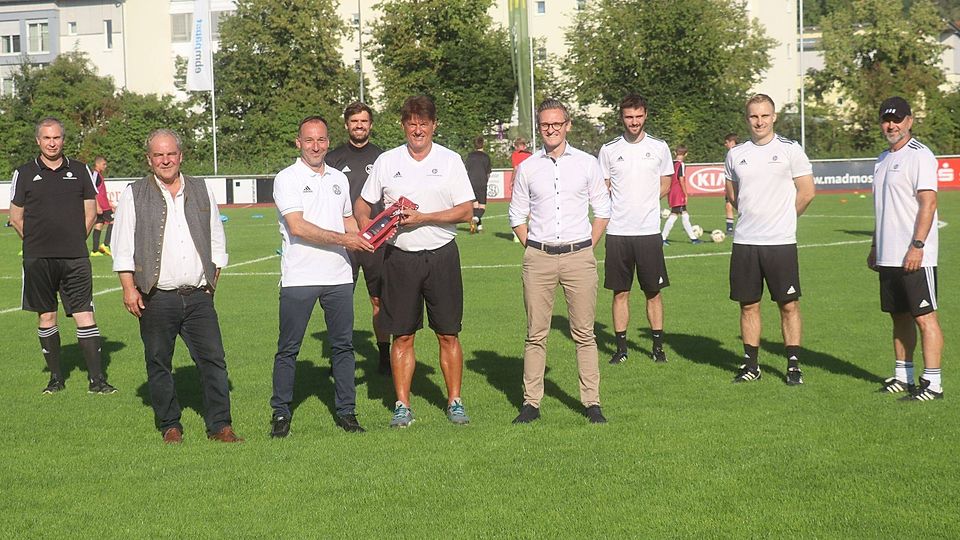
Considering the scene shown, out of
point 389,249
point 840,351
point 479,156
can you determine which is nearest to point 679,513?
point 389,249

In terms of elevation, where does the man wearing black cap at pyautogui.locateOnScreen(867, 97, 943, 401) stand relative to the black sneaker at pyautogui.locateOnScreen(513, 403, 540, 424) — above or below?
above

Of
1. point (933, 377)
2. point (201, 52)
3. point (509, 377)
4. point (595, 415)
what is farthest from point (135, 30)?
point (933, 377)

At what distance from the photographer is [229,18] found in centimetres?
6488

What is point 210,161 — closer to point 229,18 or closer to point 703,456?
point 229,18

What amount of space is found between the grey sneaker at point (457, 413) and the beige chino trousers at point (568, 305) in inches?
17.3

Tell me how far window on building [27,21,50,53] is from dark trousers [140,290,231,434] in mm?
77575

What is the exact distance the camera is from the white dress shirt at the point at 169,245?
7.46 m

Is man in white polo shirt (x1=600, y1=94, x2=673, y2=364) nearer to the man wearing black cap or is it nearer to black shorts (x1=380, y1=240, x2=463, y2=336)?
the man wearing black cap

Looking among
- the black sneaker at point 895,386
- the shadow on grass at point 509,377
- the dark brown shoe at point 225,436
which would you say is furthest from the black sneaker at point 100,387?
the black sneaker at point 895,386

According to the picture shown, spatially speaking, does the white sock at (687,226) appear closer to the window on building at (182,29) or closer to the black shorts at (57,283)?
the black shorts at (57,283)

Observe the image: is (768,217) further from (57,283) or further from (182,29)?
(182,29)

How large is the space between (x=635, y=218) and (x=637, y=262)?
0.41 meters

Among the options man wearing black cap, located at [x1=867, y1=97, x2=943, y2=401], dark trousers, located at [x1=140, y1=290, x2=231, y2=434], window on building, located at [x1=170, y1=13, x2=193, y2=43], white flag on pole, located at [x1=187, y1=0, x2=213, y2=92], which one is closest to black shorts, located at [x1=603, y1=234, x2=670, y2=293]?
man wearing black cap, located at [x1=867, y1=97, x2=943, y2=401]

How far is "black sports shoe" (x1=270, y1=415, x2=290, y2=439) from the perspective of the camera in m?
7.78
